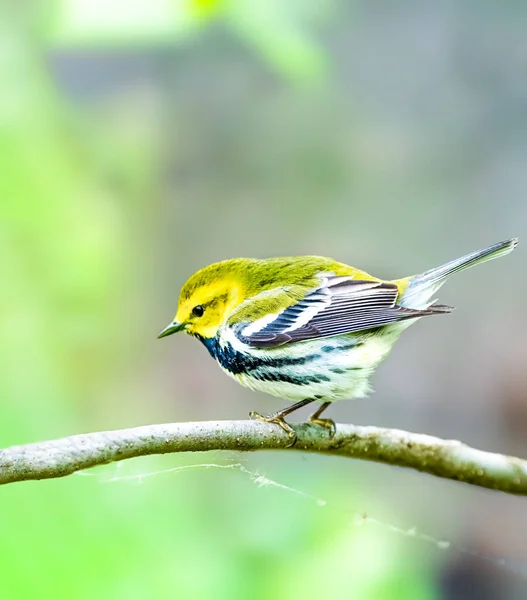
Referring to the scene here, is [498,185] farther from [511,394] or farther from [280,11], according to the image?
[280,11]

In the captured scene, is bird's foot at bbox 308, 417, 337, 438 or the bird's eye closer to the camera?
bird's foot at bbox 308, 417, 337, 438

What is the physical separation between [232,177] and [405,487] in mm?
1670

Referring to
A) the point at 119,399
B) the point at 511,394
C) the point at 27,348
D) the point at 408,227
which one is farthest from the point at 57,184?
the point at 511,394

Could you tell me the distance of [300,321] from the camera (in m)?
1.66

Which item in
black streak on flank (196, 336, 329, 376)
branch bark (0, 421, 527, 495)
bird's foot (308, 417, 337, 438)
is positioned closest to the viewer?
branch bark (0, 421, 527, 495)

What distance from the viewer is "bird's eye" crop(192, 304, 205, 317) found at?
1.65m

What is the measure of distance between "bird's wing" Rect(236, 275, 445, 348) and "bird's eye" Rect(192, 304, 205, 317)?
0.29 feet

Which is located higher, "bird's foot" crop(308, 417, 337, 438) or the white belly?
the white belly

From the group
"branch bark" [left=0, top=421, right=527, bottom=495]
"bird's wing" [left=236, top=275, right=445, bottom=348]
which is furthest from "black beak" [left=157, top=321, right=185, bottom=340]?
"branch bark" [left=0, top=421, right=527, bottom=495]

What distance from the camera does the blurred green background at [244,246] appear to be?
1.70m

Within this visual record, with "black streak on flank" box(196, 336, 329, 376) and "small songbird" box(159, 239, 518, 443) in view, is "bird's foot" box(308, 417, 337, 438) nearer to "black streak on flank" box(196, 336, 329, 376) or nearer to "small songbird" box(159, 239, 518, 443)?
"small songbird" box(159, 239, 518, 443)

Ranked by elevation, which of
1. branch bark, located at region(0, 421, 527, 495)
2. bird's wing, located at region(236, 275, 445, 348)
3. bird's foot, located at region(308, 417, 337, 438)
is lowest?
bird's foot, located at region(308, 417, 337, 438)

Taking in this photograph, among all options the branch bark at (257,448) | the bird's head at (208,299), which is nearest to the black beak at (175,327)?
the bird's head at (208,299)

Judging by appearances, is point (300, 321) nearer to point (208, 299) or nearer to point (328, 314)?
point (328, 314)
